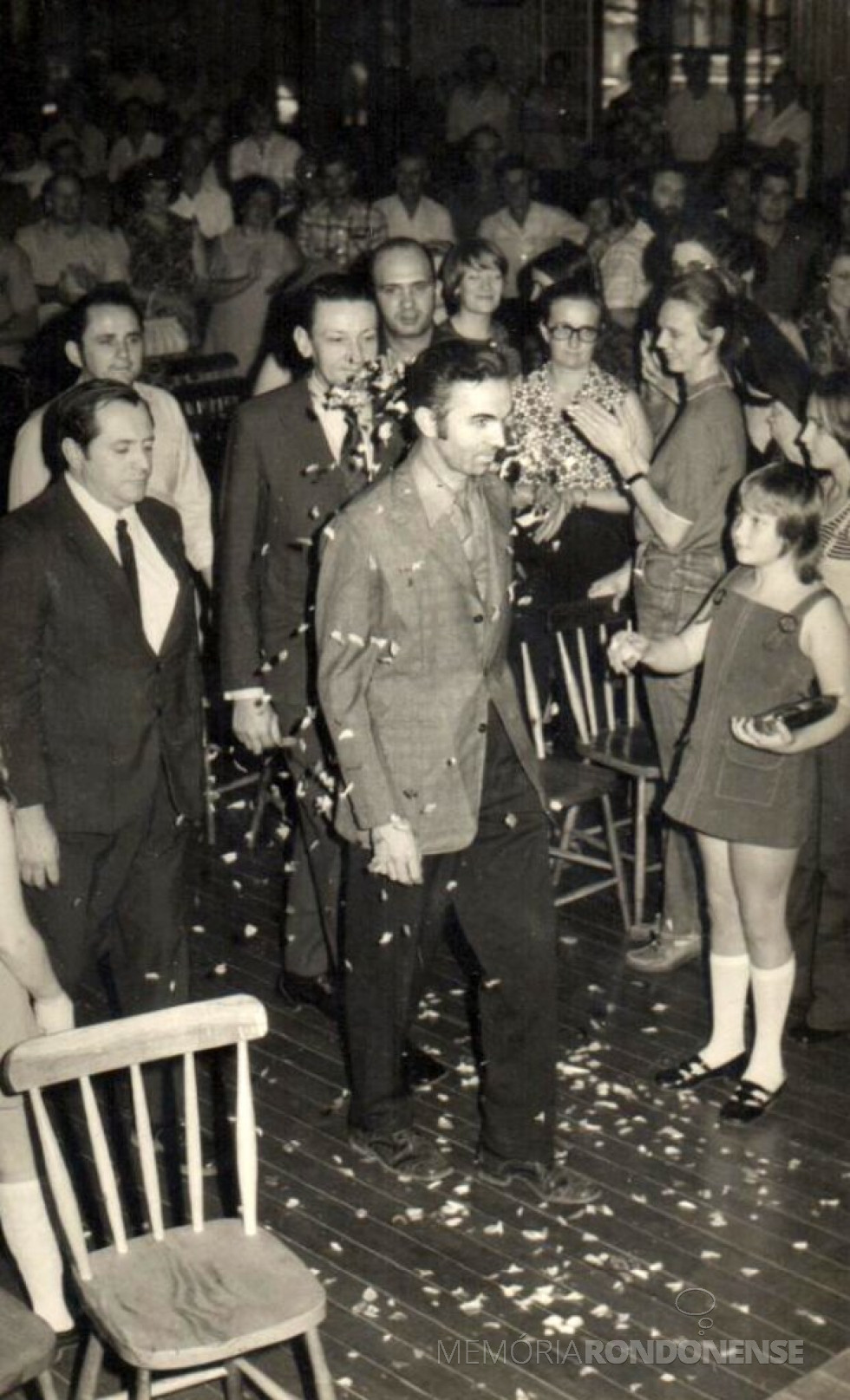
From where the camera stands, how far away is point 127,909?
4.33m

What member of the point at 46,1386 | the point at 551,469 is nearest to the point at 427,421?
the point at 551,469

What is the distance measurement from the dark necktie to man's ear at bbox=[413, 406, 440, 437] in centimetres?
66

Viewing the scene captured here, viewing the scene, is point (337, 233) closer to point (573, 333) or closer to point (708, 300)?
point (573, 333)

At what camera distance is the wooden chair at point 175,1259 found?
3.17m

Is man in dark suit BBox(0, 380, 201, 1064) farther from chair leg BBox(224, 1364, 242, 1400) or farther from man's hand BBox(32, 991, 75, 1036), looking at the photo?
chair leg BBox(224, 1364, 242, 1400)

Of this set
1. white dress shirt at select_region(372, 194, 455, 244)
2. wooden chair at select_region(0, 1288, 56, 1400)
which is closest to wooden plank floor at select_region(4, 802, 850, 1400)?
wooden chair at select_region(0, 1288, 56, 1400)

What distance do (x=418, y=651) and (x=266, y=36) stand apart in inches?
566

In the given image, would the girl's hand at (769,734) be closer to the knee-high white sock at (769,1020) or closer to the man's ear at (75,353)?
the knee-high white sock at (769,1020)

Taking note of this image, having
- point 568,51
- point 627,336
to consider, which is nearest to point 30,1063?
point 627,336

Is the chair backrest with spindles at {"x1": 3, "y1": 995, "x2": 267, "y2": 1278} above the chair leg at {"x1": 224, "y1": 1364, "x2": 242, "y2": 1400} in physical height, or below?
above

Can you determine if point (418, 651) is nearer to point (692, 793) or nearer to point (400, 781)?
point (400, 781)

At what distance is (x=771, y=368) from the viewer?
6469 millimetres

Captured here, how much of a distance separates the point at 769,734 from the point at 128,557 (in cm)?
148

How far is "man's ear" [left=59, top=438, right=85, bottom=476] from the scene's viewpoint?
13.5ft
